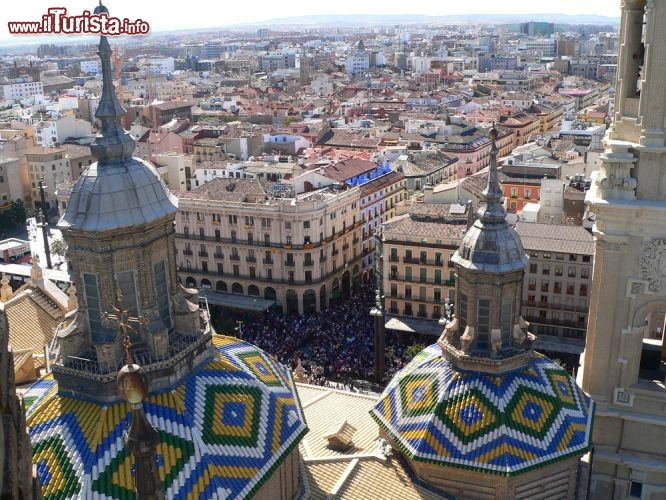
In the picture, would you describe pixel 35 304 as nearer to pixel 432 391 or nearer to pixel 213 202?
pixel 432 391

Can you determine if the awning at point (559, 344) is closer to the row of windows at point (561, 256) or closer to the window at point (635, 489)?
the row of windows at point (561, 256)

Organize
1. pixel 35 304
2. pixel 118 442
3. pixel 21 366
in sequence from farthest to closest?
pixel 35 304 → pixel 21 366 → pixel 118 442

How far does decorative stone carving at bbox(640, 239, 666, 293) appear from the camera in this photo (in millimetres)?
22906

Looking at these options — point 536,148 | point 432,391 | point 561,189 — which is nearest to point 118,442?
Result: point 432,391

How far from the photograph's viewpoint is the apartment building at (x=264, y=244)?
66.8 m

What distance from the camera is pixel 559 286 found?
5725 cm

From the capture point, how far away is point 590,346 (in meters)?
24.7

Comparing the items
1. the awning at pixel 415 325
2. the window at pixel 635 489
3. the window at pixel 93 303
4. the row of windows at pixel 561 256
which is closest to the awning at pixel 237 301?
the awning at pixel 415 325

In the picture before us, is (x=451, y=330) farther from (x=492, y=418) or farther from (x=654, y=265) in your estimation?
(x=654, y=265)

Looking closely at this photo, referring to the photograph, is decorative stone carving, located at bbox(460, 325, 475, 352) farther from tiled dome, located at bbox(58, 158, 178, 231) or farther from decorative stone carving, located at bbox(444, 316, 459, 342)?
tiled dome, located at bbox(58, 158, 178, 231)

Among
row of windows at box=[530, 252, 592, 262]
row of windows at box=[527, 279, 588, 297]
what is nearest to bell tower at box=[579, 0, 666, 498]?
row of windows at box=[530, 252, 592, 262]

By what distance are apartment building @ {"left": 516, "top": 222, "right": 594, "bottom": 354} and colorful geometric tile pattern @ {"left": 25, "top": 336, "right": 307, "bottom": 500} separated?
38205 millimetres

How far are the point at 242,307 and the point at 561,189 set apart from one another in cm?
2984

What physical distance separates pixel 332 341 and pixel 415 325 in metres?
6.56
